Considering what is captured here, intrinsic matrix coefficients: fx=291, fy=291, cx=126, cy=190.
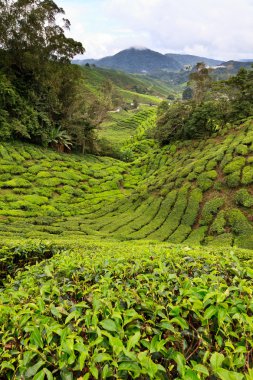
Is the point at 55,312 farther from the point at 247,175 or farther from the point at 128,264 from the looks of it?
the point at 247,175

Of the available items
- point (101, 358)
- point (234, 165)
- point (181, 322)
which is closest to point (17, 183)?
point (234, 165)

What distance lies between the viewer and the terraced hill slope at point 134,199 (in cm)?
1608

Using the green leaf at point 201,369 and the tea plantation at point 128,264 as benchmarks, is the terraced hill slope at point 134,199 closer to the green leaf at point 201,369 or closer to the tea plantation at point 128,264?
the tea plantation at point 128,264

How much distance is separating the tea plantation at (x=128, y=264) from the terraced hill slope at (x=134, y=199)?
0.09 meters

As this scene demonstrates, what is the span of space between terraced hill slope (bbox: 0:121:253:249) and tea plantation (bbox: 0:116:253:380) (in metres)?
0.09

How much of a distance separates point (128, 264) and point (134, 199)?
18.3 meters

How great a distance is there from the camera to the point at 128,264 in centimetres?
410

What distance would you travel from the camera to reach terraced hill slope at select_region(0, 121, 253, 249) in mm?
16078

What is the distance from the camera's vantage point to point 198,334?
2463 mm

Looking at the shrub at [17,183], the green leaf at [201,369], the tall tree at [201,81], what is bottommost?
the shrub at [17,183]

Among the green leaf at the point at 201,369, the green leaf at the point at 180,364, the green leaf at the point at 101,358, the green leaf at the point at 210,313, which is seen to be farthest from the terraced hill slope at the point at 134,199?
the green leaf at the point at 101,358

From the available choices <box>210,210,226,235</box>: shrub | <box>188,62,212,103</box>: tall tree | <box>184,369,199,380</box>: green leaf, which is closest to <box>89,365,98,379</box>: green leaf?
<box>184,369,199,380</box>: green leaf

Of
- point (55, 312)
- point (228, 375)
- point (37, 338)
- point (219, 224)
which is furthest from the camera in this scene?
point (219, 224)

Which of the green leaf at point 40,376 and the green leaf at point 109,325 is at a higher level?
the green leaf at point 109,325
